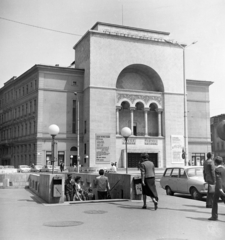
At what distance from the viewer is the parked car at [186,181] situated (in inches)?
622

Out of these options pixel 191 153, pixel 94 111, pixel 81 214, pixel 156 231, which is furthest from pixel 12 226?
pixel 191 153

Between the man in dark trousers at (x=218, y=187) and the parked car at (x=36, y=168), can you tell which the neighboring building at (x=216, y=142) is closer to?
the parked car at (x=36, y=168)

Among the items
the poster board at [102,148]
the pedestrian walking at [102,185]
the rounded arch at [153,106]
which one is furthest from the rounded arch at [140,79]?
the pedestrian walking at [102,185]

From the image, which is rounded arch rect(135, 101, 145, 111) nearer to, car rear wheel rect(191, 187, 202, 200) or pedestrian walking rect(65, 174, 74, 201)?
car rear wheel rect(191, 187, 202, 200)

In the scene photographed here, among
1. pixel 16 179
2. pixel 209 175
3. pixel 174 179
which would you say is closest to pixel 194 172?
pixel 174 179

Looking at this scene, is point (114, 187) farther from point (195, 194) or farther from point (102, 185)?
point (195, 194)

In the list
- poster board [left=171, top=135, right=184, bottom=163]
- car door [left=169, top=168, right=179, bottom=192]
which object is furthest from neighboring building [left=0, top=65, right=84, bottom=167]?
car door [left=169, top=168, right=179, bottom=192]

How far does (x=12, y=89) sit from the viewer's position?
223ft

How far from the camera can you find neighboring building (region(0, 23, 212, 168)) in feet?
177

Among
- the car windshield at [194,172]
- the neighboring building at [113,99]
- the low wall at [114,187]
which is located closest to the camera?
the low wall at [114,187]

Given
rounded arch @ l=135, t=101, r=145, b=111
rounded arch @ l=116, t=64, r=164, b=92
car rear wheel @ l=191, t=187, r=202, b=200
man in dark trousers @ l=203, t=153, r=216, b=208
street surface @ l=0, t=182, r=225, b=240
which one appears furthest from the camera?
rounded arch @ l=116, t=64, r=164, b=92

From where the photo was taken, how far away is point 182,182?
55.3 feet

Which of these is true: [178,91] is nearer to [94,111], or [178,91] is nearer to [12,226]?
[94,111]

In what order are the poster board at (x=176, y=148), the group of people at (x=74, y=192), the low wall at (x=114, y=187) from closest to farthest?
the low wall at (x=114, y=187)
the group of people at (x=74, y=192)
the poster board at (x=176, y=148)
